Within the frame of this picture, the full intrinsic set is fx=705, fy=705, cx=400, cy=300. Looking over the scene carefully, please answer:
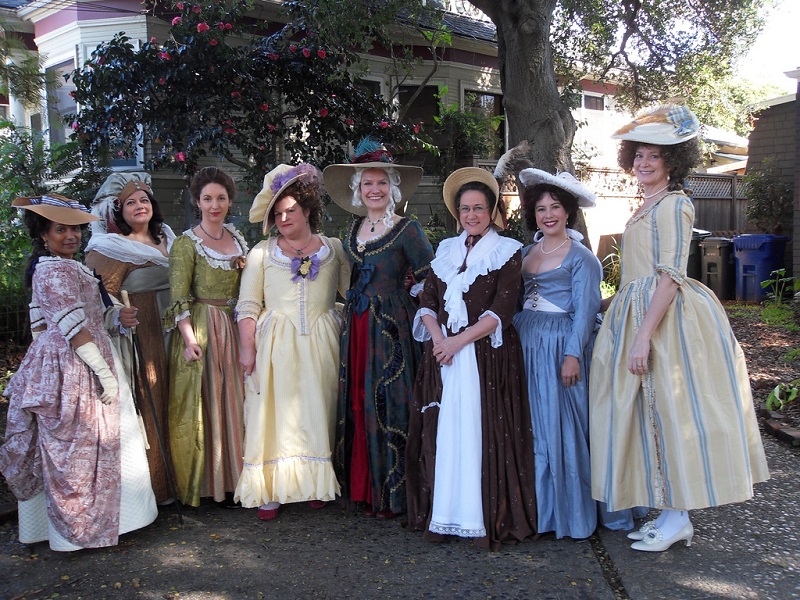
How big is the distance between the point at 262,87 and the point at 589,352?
5.73 m

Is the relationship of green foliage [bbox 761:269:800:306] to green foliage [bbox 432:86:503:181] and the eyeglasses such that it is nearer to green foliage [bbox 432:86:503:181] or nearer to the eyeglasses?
green foliage [bbox 432:86:503:181]

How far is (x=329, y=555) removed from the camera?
333 centimetres

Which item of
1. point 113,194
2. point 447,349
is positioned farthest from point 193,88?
point 447,349

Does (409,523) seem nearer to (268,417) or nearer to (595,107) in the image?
(268,417)

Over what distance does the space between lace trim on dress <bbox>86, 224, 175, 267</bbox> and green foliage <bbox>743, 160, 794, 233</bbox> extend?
10.7 m

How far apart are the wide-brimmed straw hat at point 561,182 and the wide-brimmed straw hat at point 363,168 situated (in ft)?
2.23

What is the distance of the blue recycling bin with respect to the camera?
35.2ft

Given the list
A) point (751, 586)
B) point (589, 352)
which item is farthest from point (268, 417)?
point (751, 586)

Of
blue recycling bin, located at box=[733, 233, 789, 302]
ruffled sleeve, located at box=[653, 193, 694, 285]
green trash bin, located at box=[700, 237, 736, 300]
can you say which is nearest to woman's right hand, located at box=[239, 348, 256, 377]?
ruffled sleeve, located at box=[653, 193, 694, 285]

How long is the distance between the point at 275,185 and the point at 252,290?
0.58 metres

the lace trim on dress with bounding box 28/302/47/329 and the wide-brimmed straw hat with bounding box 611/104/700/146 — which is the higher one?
the wide-brimmed straw hat with bounding box 611/104/700/146

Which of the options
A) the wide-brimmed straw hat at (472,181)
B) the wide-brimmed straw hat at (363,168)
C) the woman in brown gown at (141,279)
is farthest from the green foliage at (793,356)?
the woman in brown gown at (141,279)

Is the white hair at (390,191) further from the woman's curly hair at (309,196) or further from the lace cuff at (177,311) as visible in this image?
the lace cuff at (177,311)

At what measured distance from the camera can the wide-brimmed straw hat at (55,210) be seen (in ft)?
10.9
